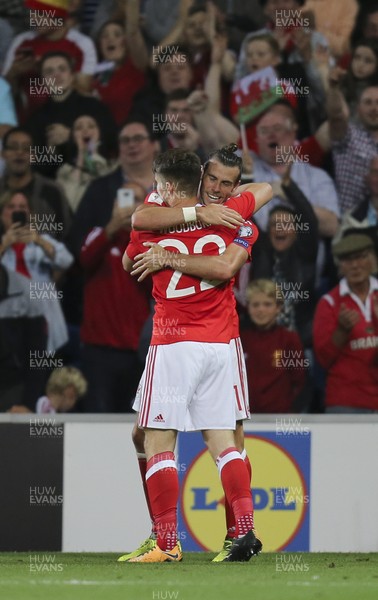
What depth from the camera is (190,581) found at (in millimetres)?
4344

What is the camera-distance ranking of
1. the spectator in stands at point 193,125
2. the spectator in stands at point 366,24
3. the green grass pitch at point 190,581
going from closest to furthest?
the green grass pitch at point 190,581, the spectator in stands at point 193,125, the spectator in stands at point 366,24

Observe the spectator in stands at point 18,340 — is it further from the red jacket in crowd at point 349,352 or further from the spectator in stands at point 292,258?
the red jacket in crowd at point 349,352

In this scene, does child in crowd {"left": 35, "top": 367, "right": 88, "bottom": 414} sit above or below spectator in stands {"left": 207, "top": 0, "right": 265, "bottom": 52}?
below

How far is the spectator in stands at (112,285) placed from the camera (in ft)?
28.9

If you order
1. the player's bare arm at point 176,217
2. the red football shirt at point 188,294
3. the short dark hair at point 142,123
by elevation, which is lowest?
the red football shirt at point 188,294

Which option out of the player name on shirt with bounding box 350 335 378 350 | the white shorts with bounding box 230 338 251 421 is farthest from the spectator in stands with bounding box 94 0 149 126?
the white shorts with bounding box 230 338 251 421

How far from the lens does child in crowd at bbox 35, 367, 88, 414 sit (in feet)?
28.1

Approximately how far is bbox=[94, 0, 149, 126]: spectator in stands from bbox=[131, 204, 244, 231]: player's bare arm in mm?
4356

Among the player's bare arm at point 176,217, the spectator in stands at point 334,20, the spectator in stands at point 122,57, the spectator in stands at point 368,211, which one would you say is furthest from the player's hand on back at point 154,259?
the spectator in stands at point 334,20

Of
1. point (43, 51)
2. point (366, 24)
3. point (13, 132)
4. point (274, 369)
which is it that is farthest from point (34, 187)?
point (366, 24)

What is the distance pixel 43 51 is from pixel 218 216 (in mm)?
4853

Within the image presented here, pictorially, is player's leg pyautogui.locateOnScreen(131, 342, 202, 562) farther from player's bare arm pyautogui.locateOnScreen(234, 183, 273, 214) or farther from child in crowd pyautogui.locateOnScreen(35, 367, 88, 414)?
child in crowd pyautogui.locateOnScreen(35, 367, 88, 414)

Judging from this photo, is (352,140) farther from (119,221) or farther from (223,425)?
(223,425)

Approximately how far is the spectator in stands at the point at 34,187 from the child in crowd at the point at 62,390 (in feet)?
3.72
